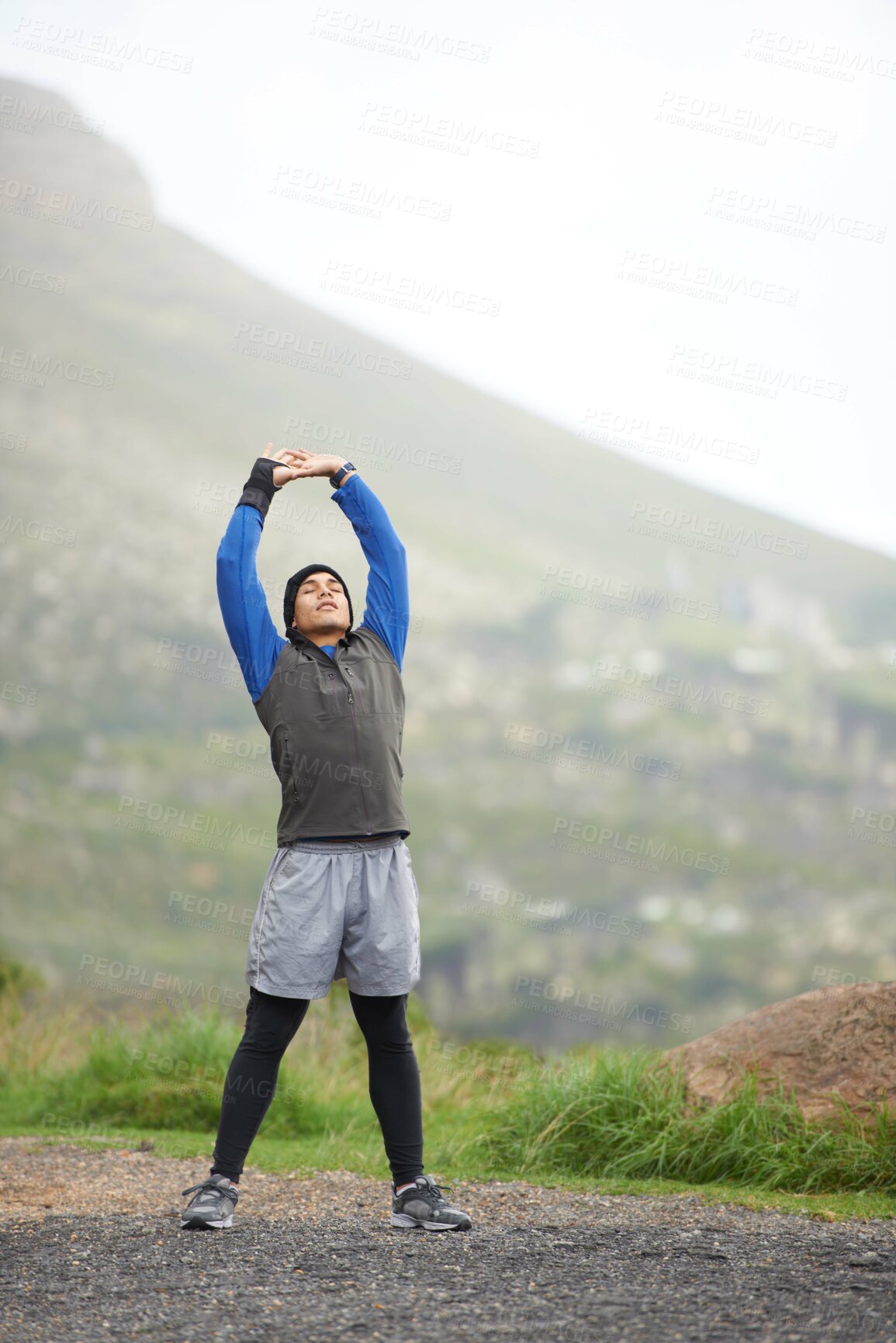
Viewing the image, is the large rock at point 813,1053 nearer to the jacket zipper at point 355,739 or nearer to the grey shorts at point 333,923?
the grey shorts at point 333,923

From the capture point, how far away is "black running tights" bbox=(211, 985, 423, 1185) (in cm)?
338

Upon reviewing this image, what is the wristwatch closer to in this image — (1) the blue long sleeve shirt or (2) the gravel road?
(1) the blue long sleeve shirt

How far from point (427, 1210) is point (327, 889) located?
3.22 feet

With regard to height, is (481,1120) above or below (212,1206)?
below

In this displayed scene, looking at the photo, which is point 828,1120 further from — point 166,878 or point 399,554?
point 166,878

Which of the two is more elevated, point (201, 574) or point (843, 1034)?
point (201, 574)

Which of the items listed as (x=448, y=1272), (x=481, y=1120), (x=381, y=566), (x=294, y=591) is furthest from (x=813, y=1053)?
(x=294, y=591)

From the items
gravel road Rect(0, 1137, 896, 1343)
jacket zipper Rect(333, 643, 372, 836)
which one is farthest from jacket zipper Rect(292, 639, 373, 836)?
gravel road Rect(0, 1137, 896, 1343)

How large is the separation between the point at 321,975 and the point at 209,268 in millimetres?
117879

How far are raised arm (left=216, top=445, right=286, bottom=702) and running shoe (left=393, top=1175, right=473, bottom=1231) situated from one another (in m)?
1.56

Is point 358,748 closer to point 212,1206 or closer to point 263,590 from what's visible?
point 263,590

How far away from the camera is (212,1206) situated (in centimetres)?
331

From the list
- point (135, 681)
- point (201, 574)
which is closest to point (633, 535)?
point (201, 574)

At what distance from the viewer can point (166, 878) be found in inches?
2569
